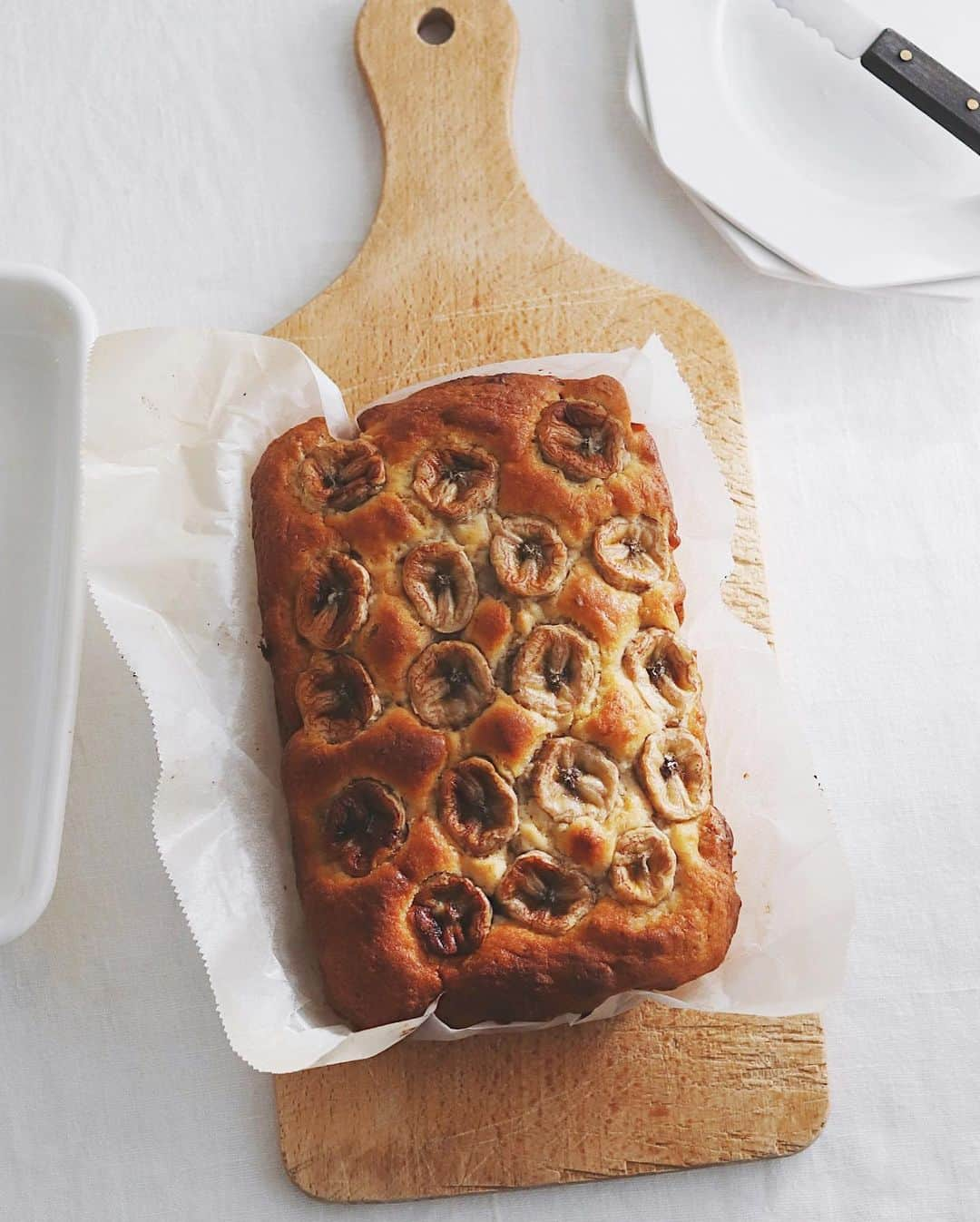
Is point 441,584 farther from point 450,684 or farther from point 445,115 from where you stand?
point 445,115

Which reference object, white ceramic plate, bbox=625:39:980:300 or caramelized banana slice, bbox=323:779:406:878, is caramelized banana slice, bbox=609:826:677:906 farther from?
white ceramic plate, bbox=625:39:980:300

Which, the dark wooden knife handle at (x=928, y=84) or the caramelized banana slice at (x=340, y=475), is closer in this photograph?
the caramelized banana slice at (x=340, y=475)

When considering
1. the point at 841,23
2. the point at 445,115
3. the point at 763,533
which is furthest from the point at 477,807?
the point at 841,23

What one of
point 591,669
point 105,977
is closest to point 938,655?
point 591,669

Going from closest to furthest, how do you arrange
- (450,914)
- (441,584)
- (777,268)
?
(450,914)
(441,584)
(777,268)

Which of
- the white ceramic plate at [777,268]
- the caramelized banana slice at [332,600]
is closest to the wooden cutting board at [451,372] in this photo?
the white ceramic plate at [777,268]

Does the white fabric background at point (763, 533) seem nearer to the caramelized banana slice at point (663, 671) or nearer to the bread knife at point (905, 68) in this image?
the bread knife at point (905, 68)

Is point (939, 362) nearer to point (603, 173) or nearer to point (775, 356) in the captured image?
point (775, 356)
